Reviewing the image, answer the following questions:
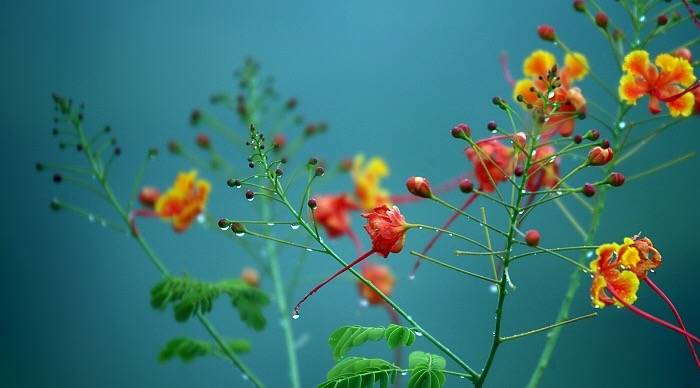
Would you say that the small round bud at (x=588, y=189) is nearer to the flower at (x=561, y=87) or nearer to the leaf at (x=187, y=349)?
the flower at (x=561, y=87)

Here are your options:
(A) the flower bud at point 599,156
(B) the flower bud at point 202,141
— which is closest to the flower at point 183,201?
(B) the flower bud at point 202,141

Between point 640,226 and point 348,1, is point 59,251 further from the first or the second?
point 640,226

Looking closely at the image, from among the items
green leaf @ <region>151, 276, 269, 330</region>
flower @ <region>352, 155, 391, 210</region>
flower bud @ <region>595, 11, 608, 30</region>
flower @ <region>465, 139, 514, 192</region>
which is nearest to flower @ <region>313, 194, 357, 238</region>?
flower @ <region>352, 155, 391, 210</region>

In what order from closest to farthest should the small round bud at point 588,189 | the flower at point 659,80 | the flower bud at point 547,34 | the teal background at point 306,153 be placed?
the small round bud at point 588,189, the flower at point 659,80, the flower bud at point 547,34, the teal background at point 306,153

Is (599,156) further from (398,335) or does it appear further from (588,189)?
(398,335)

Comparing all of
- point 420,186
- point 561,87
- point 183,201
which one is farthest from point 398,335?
point 183,201

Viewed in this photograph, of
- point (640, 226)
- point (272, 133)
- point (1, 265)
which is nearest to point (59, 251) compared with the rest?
point (1, 265)
